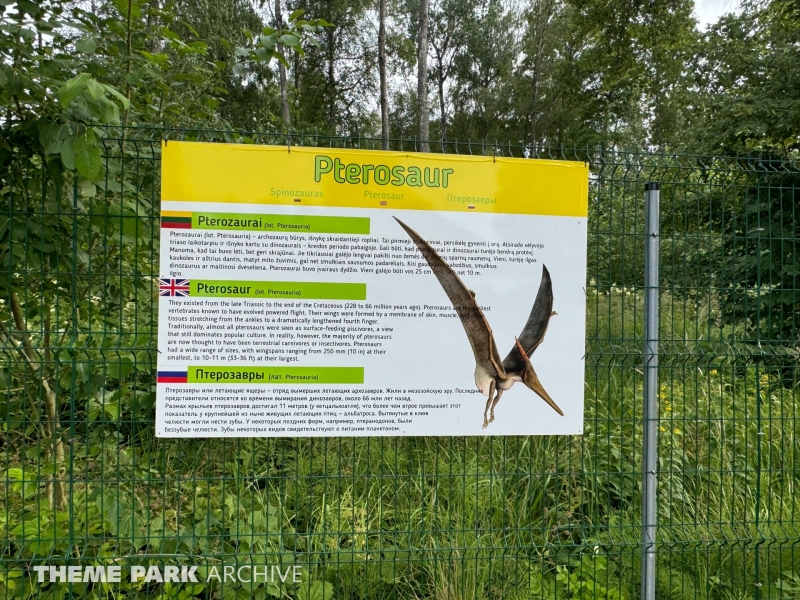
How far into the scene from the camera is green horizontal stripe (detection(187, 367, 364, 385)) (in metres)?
2.66

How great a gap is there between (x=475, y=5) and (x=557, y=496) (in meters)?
29.6

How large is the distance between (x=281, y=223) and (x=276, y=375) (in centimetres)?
75

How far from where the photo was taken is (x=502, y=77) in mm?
28656

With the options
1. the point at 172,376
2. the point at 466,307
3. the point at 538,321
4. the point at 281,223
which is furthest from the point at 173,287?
the point at 538,321

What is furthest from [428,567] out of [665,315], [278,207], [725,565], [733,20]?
[733,20]

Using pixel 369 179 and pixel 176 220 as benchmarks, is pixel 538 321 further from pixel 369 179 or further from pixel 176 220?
pixel 176 220

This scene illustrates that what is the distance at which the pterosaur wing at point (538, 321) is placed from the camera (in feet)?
9.52

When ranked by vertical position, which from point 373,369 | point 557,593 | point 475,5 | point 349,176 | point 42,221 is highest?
point 475,5

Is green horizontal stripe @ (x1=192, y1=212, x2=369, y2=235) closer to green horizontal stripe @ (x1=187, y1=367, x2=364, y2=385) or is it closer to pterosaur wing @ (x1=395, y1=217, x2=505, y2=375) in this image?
pterosaur wing @ (x1=395, y1=217, x2=505, y2=375)

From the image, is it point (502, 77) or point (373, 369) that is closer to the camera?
point (373, 369)

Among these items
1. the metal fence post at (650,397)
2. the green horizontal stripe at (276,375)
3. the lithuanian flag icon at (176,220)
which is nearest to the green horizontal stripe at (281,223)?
the lithuanian flag icon at (176,220)

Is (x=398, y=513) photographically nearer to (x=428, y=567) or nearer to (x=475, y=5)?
(x=428, y=567)

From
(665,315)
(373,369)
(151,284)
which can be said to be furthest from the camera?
(665,315)

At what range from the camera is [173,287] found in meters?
2.63
